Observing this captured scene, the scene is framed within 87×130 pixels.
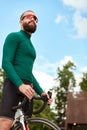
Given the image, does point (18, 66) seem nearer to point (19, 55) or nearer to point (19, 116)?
point (19, 55)

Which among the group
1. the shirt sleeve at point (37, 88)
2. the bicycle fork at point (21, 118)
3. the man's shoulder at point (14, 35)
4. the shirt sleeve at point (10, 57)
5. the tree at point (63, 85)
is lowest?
the bicycle fork at point (21, 118)

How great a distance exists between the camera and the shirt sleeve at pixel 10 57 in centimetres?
447

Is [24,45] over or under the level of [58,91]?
under

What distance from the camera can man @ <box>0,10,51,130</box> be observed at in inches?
176

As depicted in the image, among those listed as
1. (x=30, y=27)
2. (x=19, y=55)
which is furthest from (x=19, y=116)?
(x=30, y=27)

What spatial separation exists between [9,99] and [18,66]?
0.40 metres

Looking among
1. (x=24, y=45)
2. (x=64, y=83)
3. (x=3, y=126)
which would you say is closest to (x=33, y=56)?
(x=24, y=45)

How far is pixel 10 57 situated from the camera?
461cm

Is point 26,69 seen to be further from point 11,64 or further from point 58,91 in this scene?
point 58,91

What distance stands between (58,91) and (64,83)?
151 centimetres

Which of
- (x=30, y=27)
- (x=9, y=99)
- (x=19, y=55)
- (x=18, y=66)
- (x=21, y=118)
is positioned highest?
(x=30, y=27)

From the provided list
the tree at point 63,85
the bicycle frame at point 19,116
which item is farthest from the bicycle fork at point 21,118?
the tree at point 63,85

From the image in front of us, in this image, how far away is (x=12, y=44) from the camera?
4.66 meters

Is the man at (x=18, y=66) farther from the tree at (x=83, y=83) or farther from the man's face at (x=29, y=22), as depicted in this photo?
the tree at (x=83, y=83)
